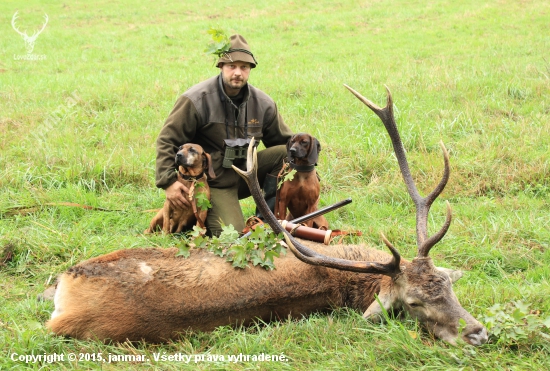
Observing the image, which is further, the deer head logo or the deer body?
the deer head logo

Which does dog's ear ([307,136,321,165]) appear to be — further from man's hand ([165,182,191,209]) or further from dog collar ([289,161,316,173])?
man's hand ([165,182,191,209])

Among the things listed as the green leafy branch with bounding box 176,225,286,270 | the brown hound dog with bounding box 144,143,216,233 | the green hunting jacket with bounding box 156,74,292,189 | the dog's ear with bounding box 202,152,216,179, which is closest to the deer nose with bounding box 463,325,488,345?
the green leafy branch with bounding box 176,225,286,270

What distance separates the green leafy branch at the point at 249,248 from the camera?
3.90 m

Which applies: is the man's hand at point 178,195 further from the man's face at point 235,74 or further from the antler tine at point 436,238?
the antler tine at point 436,238

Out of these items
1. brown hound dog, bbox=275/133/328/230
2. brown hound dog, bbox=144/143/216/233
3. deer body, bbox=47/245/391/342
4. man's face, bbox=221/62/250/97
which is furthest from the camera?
man's face, bbox=221/62/250/97

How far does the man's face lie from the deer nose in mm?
3183

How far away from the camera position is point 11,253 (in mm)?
4797

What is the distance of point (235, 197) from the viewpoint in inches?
227

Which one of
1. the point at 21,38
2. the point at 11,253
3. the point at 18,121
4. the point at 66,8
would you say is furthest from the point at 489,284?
the point at 66,8

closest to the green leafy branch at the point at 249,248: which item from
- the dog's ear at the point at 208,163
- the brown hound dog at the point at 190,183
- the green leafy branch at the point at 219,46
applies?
the brown hound dog at the point at 190,183

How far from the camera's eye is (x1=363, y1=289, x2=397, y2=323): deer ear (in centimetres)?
369

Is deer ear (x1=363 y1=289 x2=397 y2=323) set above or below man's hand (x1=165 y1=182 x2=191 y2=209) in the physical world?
below

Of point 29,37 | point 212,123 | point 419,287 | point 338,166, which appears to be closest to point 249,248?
point 419,287

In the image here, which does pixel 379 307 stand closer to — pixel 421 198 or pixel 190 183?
pixel 421 198
